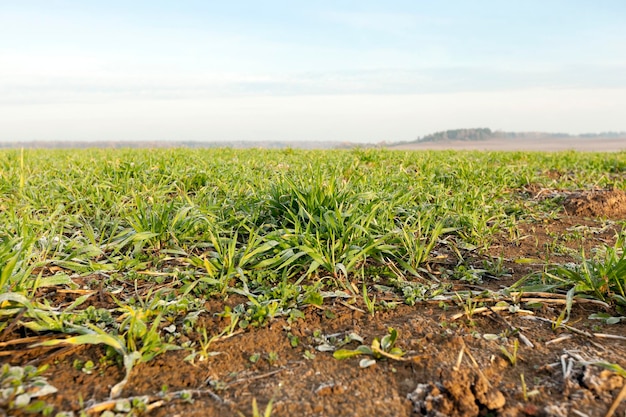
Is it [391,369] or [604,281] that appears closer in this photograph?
[391,369]

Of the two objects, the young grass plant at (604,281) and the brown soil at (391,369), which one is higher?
the young grass plant at (604,281)

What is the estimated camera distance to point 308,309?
2.28 metres

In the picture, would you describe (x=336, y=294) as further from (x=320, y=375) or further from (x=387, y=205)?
(x=387, y=205)

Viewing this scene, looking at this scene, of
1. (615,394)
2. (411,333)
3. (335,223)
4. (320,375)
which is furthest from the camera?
(335,223)

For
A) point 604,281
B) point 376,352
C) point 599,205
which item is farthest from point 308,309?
point 599,205

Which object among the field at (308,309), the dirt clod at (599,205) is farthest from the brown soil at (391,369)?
the dirt clod at (599,205)

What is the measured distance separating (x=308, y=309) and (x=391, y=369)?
60 centimetres

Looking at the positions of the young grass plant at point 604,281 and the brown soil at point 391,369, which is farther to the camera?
the young grass plant at point 604,281

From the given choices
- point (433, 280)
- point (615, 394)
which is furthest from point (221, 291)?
point (615, 394)

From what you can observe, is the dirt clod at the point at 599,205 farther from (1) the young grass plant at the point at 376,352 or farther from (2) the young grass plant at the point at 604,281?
(1) the young grass plant at the point at 376,352

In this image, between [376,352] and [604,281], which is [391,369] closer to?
[376,352]

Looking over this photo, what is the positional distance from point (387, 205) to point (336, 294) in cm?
120

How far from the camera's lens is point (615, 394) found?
5.40ft

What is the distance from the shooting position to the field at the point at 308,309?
164 centimetres
